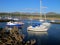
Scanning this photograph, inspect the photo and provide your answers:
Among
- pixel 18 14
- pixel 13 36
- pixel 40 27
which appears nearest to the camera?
pixel 13 36

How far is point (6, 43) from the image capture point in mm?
4168

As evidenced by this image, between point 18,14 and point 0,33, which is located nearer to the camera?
point 0,33

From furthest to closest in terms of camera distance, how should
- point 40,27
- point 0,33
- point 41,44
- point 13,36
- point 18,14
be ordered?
point 18,14, point 40,27, point 41,44, point 0,33, point 13,36

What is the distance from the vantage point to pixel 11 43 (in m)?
4.12

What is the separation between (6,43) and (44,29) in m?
27.7

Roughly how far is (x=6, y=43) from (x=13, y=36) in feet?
1.11

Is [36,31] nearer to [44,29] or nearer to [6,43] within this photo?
[44,29]

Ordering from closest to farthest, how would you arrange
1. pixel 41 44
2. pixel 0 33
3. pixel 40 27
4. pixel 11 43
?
pixel 11 43, pixel 0 33, pixel 41 44, pixel 40 27

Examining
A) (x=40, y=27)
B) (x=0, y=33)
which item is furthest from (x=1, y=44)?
(x=40, y=27)

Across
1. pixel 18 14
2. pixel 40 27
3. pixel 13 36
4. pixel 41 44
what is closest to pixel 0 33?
pixel 13 36

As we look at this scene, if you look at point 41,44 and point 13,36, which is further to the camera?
point 41,44

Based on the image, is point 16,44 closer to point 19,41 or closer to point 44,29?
point 19,41

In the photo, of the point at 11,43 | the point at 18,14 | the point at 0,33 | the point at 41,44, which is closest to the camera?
the point at 11,43

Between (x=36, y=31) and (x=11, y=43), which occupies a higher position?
(x=11, y=43)
